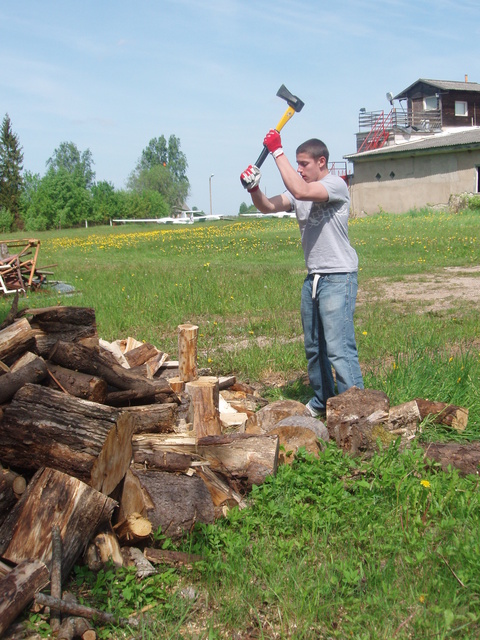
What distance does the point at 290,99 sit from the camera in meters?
4.89

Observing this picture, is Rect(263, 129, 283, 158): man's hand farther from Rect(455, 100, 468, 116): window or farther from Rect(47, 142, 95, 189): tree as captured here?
→ Rect(47, 142, 95, 189): tree

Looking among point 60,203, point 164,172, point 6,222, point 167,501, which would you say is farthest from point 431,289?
point 164,172

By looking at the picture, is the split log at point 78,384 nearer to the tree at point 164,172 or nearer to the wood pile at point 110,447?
the wood pile at point 110,447

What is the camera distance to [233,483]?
12.2 ft

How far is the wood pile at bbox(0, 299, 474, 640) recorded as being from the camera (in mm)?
2855

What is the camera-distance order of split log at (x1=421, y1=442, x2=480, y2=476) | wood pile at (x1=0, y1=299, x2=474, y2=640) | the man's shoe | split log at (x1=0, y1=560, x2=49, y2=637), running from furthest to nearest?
1. the man's shoe
2. split log at (x1=421, y1=442, x2=480, y2=476)
3. wood pile at (x1=0, y1=299, x2=474, y2=640)
4. split log at (x1=0, y1=560, x2=49, y2=637)

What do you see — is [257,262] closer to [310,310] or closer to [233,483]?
[310,310]

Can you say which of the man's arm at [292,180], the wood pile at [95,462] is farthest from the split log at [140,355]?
the man's arm at [292,180]

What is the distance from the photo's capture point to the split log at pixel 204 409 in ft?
13.7

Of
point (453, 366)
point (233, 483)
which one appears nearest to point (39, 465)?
point (233, 483)

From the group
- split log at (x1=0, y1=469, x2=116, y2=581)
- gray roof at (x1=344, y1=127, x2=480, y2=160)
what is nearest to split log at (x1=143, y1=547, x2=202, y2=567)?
split log at (x1=0, y1=469, x2=116, y2=581)

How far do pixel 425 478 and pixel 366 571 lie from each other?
950 mm

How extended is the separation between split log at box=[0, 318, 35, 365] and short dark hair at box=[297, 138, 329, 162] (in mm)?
2264

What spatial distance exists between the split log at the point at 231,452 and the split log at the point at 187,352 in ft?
4.49
